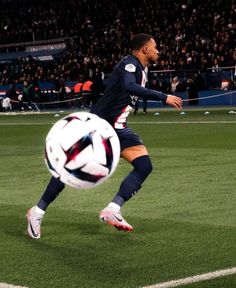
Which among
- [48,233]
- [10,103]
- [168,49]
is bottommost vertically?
[10,103]

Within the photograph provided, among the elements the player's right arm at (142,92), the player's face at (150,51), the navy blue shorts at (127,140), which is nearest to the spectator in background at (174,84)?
the player's face at (150,51)

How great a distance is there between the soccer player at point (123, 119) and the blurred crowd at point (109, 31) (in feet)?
95.3

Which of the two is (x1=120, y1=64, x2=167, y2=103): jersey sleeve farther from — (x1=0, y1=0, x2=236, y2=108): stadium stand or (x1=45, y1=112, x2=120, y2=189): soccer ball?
(x1=0, y1=0, x2=236, y2=108): stadium stand

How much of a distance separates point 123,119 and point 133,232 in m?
1.13

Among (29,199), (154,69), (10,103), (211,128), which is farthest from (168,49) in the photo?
(29,199)

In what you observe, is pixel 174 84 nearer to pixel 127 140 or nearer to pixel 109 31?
pixel 109 31

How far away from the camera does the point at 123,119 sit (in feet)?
23.9

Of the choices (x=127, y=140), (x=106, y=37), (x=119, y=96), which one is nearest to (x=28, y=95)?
(x=106, y=37)

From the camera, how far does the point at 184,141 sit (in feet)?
56.4

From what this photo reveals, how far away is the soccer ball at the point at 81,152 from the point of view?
5941 millimetres

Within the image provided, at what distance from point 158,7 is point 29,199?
1412 inches

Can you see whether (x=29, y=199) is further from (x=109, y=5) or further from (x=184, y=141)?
(x=109, y=5)

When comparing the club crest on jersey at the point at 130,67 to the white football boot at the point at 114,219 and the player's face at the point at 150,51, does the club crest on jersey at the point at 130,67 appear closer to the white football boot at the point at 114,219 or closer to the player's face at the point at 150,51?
the player's face at the point at 150,51

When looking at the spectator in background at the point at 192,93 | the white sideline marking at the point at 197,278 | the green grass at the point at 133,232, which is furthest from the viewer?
the spectator in background at the point at 192,93
